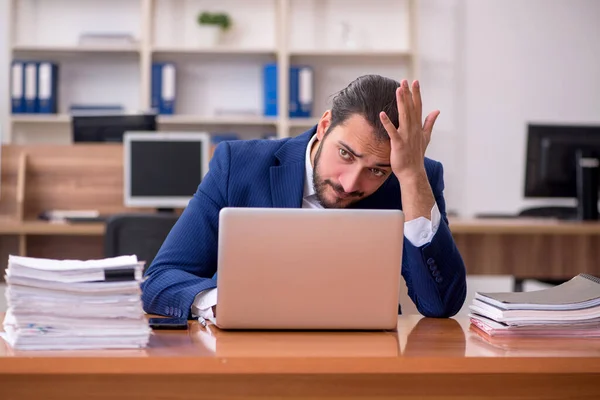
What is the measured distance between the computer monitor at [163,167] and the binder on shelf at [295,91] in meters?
1.32

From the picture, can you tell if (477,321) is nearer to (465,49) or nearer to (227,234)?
(227,234)

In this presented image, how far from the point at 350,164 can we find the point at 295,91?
11.7 feet

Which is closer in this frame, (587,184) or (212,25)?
(587,184)

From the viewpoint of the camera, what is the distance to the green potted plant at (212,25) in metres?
5.18

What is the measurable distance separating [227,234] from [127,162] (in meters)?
2.73

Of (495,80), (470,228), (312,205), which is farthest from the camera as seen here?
(495,80)

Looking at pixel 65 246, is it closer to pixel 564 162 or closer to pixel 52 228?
pixel 52 228

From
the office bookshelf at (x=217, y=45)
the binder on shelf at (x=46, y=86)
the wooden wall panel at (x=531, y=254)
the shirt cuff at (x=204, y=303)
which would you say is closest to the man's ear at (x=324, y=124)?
the shirt cuff at (x=204, y=303)

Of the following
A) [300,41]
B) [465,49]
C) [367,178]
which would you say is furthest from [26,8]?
[367,178]

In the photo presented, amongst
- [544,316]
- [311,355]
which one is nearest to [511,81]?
[544,316]

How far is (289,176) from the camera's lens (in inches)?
71.6

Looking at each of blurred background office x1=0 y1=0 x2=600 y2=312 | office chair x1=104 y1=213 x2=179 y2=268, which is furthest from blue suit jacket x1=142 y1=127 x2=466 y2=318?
blurred background office x1=0 y1=0 x2=600 y2=312

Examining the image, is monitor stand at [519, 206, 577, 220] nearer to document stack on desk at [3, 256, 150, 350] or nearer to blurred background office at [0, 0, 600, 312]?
blurred background office at [0, 0, 600, 312]

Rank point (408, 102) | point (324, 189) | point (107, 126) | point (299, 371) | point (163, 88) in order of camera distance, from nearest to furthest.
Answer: point (299, 371) < point (408, 102) < point (324, 189) < point (107, 126) < point (163, 88)
